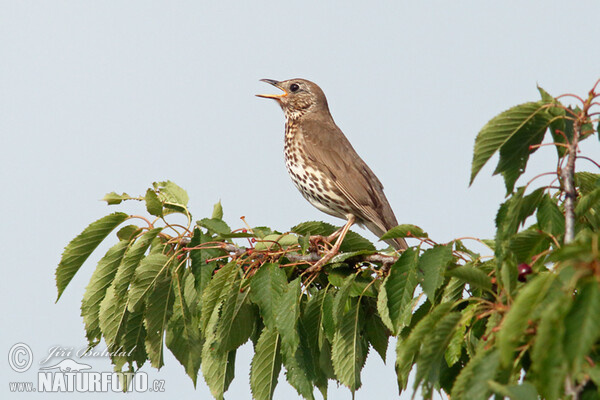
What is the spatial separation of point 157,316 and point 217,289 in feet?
1.91

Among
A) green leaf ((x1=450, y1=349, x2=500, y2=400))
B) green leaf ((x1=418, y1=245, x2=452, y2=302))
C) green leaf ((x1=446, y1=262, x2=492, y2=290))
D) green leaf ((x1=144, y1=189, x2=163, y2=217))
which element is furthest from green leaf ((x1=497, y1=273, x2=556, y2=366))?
green leaf ((x1=144, y1=189, x2=163, y2=217))


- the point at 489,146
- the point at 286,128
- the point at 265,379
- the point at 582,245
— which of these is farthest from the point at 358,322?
the point at 286,128

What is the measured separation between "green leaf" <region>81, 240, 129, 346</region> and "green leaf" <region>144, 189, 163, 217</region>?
317mm

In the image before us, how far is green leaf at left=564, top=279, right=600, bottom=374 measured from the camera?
2.10 metres

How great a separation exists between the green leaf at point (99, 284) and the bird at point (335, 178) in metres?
2.95

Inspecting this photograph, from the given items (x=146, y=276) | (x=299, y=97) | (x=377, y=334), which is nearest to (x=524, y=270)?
(x=377, y=334)

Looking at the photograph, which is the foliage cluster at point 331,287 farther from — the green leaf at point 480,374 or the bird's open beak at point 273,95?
the bird's open beak at point 273,95

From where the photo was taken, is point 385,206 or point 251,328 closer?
point 251,328

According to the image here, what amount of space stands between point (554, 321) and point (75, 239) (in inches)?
143

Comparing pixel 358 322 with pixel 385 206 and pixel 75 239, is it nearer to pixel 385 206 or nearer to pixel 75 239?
pixel 75 239

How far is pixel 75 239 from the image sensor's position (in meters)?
5.02

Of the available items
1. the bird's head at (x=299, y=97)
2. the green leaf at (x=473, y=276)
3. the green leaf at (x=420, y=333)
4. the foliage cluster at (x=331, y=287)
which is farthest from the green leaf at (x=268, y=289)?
the bird's head at (x=299, y=97)

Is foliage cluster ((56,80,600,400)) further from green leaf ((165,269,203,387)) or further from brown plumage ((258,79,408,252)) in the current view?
brown plumage ((258,79,408,252))

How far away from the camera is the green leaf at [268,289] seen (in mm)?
4391
